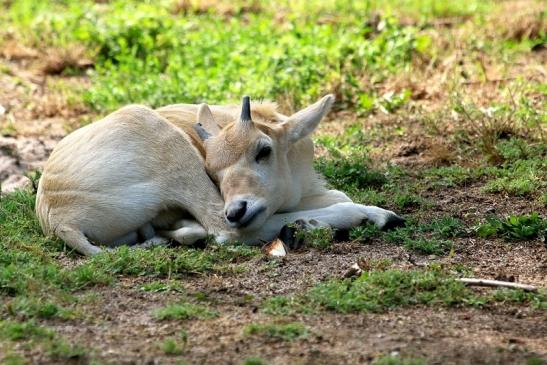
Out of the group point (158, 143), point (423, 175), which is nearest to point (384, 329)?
point (158, 143)

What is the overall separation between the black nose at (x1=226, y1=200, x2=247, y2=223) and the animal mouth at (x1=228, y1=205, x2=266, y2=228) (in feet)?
0.09

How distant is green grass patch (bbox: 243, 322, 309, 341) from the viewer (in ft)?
18.1

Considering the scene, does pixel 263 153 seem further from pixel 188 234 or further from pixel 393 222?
pixel 393 222

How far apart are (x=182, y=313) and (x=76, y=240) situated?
5.39 ft

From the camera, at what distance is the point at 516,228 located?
24.0 feet

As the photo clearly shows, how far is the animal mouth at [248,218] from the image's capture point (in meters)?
7.19

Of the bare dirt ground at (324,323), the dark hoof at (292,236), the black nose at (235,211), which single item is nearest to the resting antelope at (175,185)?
the black nose at (235,211)

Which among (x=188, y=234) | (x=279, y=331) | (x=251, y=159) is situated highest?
(x=251, y=159)

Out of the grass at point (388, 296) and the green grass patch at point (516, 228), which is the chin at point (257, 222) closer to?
the grass at point (388, 296)

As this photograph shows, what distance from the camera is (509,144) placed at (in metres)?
9.45

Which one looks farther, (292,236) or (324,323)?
(292,236)

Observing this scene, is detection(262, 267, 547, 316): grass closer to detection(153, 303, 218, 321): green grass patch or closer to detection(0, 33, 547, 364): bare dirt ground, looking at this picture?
detection(0, 33, 547, 364): bare dirt ground

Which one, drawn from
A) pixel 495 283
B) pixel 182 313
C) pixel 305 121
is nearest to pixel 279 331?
pixel 182 313

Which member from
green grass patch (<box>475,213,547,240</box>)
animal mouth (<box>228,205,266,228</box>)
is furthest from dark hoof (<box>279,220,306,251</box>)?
green grass patch (<box>475,213,547,240</box>)
